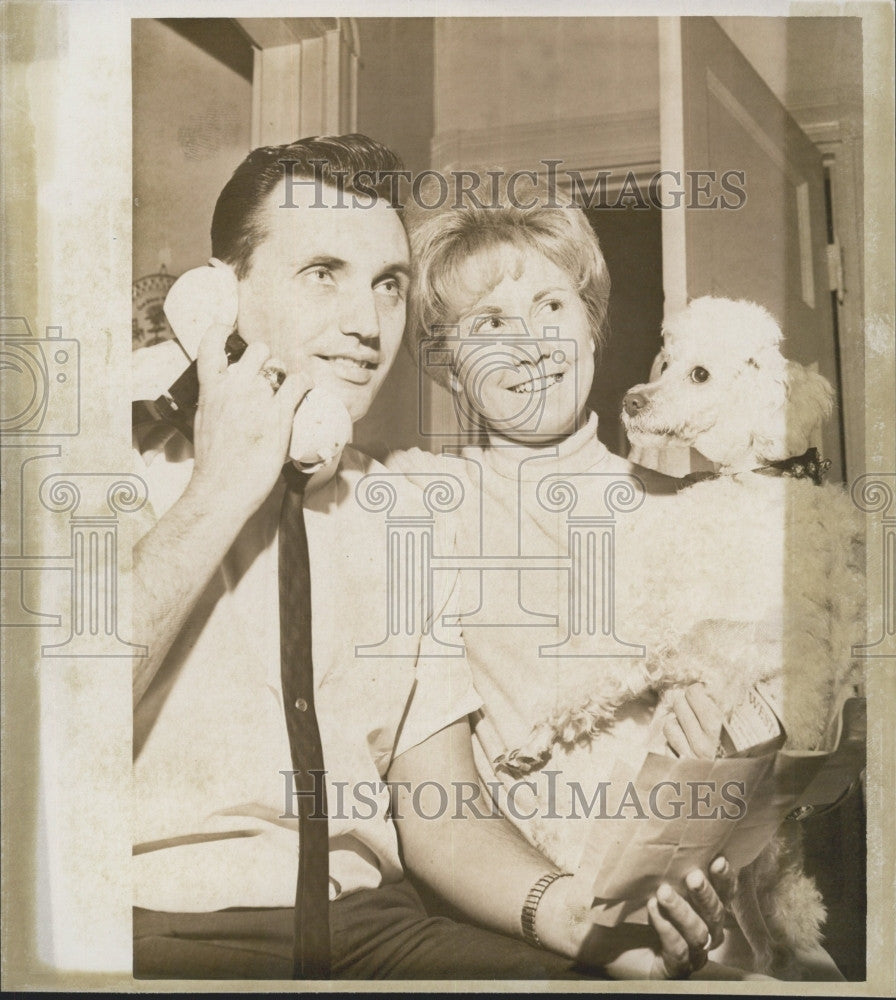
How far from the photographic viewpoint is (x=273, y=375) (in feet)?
10.6

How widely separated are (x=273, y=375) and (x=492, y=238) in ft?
2.33

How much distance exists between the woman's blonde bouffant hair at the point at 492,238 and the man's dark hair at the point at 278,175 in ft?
0.53

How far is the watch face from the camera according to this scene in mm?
3238

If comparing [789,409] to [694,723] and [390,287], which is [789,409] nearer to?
[694,723]

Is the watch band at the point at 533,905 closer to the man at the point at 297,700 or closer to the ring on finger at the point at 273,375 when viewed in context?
the man at the point at 297,700

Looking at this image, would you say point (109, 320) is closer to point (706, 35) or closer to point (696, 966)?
point (706, 35)

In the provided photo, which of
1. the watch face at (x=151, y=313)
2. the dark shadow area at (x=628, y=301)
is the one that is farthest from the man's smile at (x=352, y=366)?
the dark shadow area at (x=628, y=301)

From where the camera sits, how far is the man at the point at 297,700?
3.15 m

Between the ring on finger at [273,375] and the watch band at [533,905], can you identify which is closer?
the watch band at [533,905]

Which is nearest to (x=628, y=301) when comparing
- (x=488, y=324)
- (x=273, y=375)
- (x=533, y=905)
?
(x=488, y=324)

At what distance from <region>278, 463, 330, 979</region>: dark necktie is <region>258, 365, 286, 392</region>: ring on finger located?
1.43ft

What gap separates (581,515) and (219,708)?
43.9 inches

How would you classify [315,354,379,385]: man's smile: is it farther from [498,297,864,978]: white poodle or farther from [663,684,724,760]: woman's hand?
[663,684,724,760]: woman's hand

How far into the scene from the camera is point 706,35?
3.24m
